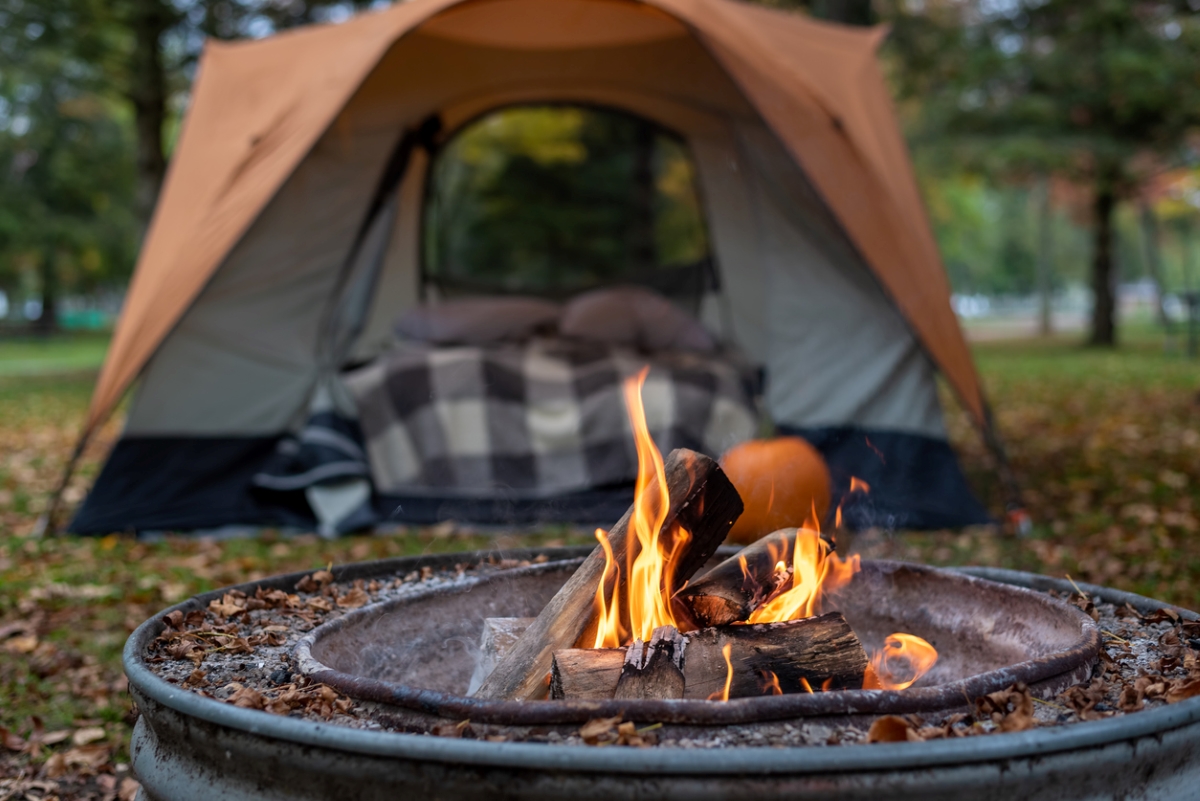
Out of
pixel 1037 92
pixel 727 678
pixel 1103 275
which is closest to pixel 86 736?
pixel 727 678

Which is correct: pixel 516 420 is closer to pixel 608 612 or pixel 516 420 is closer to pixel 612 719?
pixel 608 612

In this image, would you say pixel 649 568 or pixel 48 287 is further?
pixel 48 287

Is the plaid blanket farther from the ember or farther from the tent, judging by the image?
the ember

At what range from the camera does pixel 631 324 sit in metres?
5.71

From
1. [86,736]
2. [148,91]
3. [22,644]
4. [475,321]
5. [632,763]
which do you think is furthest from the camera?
[148,91]

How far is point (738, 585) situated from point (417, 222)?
4.75 metres

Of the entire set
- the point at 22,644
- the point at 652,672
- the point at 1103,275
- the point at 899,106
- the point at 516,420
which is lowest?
the point at 1103,275

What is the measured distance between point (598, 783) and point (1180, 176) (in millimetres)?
15396

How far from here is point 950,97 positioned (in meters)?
12.8

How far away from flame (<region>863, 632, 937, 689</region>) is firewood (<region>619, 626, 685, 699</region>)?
0.55m

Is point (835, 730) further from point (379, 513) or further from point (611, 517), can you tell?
point (379, 513)

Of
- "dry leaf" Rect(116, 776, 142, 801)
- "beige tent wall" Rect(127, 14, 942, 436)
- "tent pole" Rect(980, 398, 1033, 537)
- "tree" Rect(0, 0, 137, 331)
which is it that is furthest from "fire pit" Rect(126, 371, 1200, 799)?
"tree" Rect(0, 0, 137, 331)

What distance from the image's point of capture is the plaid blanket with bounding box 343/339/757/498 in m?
4.85

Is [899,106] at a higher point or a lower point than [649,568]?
higher
